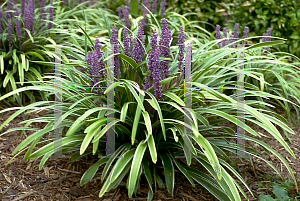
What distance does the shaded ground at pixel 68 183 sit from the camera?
196 cm

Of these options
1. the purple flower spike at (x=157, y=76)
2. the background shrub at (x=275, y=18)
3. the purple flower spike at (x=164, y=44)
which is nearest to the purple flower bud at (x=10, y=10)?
the purple flower spike at (x=164, y=44)

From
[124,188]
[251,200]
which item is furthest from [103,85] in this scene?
[251,200]

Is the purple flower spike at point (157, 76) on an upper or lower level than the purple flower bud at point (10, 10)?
lower

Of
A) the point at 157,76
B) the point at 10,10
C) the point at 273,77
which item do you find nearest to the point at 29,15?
the point at 10,10

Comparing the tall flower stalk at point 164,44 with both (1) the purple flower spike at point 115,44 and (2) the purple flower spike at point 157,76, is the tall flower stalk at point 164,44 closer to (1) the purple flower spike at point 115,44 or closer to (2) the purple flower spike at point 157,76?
(2) the purple flower spike at point 157,76

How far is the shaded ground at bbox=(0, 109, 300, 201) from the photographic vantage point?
1963 mm

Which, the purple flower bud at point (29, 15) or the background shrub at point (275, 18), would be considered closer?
the purple flower bud at point (29, 15)

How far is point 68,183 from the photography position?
2078mm

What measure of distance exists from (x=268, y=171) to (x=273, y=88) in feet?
3.32

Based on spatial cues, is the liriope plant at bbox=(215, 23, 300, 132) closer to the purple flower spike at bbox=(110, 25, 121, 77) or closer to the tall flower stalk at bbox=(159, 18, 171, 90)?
the tall flower stalk at bbox=(159, 18, 171, 90)

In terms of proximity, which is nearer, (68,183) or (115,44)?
(115,44)

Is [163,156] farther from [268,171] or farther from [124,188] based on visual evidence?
[268,171]

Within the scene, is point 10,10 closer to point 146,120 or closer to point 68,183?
point 68,183

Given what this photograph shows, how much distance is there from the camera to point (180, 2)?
14.8ft
